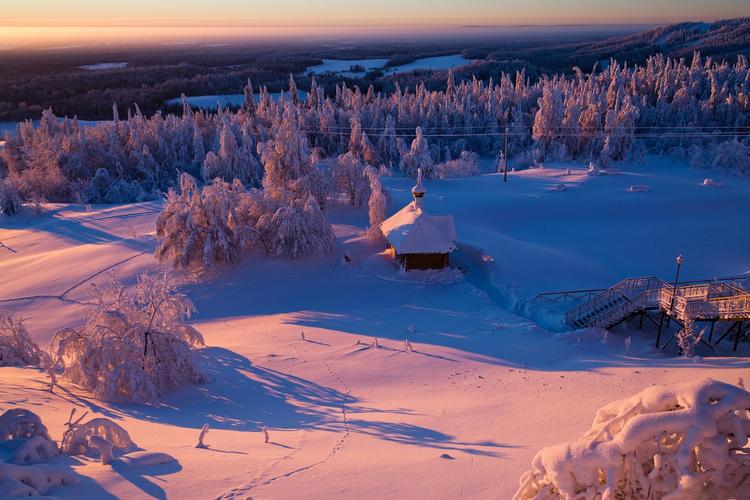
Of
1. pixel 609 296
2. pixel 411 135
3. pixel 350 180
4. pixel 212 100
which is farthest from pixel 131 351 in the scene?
pixel 212 100

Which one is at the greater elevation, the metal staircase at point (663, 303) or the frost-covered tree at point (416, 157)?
the frost-covered tree at point (416, 157)

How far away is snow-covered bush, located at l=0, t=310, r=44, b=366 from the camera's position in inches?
707

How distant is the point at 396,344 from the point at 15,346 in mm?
12692

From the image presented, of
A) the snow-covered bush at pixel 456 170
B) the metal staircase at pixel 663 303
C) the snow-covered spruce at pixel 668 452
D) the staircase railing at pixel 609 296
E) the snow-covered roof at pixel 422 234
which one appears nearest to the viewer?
the snow-covered spruce at pixel 668 452

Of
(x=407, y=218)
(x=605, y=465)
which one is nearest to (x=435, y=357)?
(x=407, y=218)

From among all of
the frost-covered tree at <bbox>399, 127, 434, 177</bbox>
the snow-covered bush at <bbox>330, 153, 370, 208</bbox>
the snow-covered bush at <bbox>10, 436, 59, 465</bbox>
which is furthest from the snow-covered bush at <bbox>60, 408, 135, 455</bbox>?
the frost-covered tree at <bbox>399, 127, 434, 177</bbox>

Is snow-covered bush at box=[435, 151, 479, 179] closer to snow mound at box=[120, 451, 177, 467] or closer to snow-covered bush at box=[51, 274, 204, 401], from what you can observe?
snow-covered bush at box=[51, 274, 204, 401]

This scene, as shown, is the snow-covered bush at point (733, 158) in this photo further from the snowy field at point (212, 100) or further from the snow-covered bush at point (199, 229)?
the snowy field at point (212, 100)

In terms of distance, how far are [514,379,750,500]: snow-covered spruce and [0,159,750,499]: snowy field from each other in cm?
240

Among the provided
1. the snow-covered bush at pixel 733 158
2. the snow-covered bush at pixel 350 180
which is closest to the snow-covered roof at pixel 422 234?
the snow-covered bush at pixel 350 180

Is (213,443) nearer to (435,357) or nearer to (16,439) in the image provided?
(16,439)

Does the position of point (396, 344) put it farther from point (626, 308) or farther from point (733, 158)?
point (733, 158)

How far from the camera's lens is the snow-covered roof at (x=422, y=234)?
25.2 m

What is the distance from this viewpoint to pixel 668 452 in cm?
503
